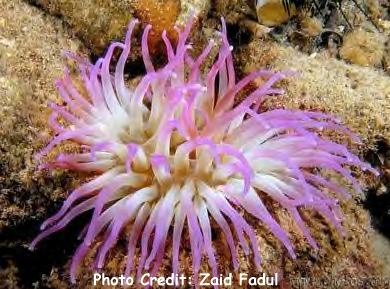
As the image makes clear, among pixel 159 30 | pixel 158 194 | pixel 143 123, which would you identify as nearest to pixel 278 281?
pixel 158 194

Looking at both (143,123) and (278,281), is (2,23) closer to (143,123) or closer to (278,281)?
(143,123)

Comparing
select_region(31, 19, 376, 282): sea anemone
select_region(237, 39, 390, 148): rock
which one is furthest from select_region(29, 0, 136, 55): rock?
select_region(237, 39, 390, 148): rock

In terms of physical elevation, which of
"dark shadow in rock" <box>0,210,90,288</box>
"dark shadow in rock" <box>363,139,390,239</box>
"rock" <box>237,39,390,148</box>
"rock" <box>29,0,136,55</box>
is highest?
"rock" <box>29,0,136,55</box>

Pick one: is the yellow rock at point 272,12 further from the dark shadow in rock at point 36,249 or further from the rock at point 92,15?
the dark shadow in rock at point 36,249

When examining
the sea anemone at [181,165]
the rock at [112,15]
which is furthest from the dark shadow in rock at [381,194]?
the rock at [112,15]

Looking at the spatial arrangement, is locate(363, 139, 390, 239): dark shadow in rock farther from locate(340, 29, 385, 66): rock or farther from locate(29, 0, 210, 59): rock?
locate(29, 0, 210, 59): rock

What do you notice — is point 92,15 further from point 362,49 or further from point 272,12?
point 362,49
